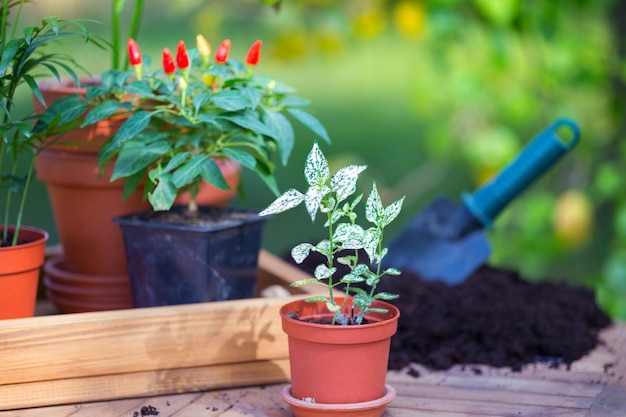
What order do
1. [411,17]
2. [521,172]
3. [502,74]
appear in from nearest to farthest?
[521,172] → [411,17] → [502,74]

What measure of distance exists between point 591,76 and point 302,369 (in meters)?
1.79

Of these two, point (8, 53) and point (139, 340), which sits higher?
point (8, 53)

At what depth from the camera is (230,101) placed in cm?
Answer: 151

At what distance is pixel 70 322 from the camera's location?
141cm

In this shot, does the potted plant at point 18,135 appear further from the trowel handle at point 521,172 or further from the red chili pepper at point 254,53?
the trowel handle at point 521,172

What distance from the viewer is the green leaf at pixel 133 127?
4.82 feet

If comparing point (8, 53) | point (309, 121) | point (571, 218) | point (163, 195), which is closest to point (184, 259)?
point (163, 195)

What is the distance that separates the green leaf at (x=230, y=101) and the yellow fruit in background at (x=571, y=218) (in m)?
→ 1.62

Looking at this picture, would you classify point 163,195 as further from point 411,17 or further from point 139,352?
point 411,17

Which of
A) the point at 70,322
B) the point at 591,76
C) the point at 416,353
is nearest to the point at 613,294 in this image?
the point at 591,76

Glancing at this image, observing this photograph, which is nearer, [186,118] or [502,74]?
[186,118]

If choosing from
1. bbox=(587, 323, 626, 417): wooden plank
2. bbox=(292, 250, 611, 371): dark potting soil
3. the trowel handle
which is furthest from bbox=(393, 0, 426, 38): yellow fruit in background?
bbox=(587, 323, 626, 417): wooden plank

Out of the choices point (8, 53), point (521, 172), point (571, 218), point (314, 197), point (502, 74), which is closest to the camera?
point (314, 197)

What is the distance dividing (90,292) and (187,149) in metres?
0.37
